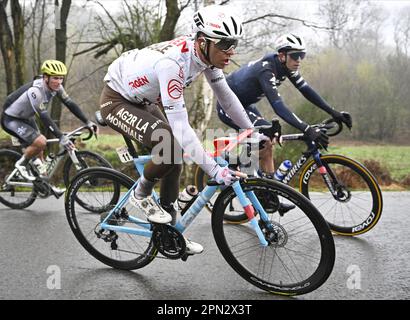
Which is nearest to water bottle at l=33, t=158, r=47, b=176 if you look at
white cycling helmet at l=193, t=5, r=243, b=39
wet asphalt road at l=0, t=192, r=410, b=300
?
wet asphalt road at l=0, t=192, r=410, b=300

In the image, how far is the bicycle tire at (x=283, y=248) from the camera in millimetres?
3137

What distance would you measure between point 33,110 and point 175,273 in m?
3.83

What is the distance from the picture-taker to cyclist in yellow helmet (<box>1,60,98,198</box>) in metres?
6.18

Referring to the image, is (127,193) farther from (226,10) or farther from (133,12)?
(133,12)

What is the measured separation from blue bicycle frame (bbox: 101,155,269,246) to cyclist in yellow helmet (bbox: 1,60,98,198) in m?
2.73

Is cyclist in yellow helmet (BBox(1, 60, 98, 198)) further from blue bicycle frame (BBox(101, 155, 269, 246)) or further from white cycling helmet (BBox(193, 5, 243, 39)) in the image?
white cycling helmet (BBox(193, 5, 243, 39))

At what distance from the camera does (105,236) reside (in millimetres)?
3930

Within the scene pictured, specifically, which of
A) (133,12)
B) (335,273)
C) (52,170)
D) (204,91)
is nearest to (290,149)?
(204,91)

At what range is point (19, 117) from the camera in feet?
20.9

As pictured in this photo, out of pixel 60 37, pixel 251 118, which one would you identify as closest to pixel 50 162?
pixel 251 118

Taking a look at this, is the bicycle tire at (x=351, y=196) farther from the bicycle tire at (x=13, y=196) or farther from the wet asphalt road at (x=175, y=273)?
the bicycle tire at (x=13, y=196)

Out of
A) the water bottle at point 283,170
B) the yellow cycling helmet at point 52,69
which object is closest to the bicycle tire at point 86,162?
the yellow cycling helmet at point 52,69

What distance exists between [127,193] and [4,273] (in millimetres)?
1320

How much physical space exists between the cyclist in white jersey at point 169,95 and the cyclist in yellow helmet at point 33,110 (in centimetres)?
279
